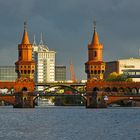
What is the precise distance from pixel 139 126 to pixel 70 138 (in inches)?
968

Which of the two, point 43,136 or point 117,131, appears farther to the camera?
point 117,131

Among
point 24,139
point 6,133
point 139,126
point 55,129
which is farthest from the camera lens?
point 139,126

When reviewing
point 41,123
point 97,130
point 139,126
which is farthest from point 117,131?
point 41,123

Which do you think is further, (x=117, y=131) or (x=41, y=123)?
(x=41, y=123)

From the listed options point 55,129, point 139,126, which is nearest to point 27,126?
point 55,129

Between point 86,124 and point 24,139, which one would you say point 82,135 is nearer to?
point 24,139

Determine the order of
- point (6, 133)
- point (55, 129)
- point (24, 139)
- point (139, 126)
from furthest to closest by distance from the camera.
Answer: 1. point (139, 126)
2. point (55, 129)
3. point (6, 133)
4. point (24, 139)

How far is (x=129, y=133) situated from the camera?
4267 inches

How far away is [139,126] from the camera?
123875 mm

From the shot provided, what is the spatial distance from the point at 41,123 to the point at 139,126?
14.5 metres

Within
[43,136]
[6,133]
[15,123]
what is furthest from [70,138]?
[15,123]

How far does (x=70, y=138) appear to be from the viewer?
101m

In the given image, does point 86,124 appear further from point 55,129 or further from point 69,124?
point 55,129

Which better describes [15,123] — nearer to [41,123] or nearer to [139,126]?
[41,123]
